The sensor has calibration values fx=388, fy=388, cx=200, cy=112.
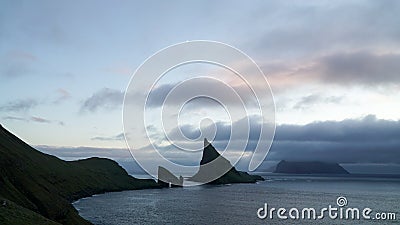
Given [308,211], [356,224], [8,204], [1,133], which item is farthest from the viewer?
[1,133]

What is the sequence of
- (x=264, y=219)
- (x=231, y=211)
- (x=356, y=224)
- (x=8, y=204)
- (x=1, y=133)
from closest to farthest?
(x=8, y=204)
(x=356, y=224)
(x=264, y=219)
(x=231, y=211)
(x=1, y=133)

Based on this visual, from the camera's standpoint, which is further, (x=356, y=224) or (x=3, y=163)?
(x=356, y=224)

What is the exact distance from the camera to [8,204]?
211 ft

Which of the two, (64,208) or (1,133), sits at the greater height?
(1,133)

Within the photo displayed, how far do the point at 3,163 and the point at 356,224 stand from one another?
103020mm

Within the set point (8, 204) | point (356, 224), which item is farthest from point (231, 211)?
point (8, 204)

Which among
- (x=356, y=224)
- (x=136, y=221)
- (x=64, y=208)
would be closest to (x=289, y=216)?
(x=356, y=224)

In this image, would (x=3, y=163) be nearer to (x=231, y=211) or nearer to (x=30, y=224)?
(x=30, y=224)

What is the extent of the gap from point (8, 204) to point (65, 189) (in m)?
137

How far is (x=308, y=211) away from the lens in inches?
5635

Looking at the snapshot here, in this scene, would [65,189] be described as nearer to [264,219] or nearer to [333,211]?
[264,219]

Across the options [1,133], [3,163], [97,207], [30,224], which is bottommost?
[97,207]

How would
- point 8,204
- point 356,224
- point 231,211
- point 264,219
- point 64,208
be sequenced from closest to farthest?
point 8,204 < point 64,208 < point 356,224 < point 264,219 < point 231,211

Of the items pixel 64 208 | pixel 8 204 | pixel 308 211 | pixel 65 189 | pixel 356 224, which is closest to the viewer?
pixel 8 204
